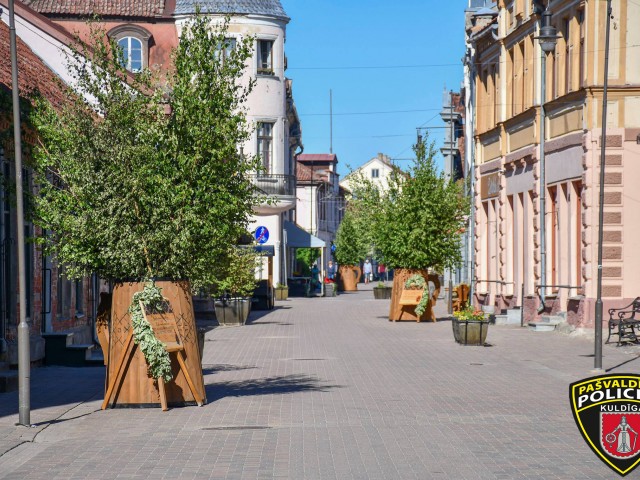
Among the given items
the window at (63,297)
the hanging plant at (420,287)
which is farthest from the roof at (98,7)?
the window at (63,297)

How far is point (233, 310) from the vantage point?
36750mm

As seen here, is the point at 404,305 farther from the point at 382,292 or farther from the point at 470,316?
the point at 382,292

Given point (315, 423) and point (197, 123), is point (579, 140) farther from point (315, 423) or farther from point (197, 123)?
point (315, 423)

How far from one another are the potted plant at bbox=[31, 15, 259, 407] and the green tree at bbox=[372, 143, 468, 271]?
875 inches

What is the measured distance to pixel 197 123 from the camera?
17359 mm

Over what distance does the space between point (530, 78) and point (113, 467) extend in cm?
2678

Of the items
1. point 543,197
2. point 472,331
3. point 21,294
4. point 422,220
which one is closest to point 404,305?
point 422,220

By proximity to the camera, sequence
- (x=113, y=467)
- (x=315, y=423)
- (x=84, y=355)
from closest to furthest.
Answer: (x=113, y=467), (x=315, y=423), (x=84, y=355)

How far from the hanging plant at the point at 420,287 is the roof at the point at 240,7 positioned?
609 inches

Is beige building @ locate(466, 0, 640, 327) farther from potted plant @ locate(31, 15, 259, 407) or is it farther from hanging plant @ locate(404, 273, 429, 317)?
potted plant @ locate(31, 15, 259, 407)

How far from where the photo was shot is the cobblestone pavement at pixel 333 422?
11438 mm

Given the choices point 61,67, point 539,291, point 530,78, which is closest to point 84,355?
point 61,67

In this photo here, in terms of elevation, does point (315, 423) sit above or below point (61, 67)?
below

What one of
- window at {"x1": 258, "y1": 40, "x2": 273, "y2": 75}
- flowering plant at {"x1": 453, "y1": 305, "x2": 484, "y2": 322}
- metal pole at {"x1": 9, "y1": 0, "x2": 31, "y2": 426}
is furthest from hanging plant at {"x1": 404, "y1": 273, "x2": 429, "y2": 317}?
metal pole at {"x1": 9, "y1": 0, "x2": 31, "y2": 426}
